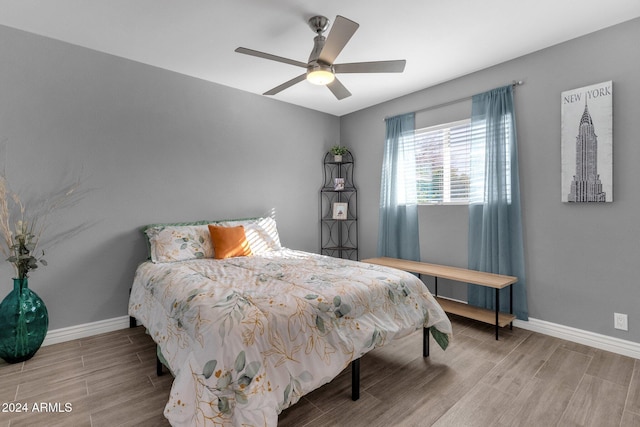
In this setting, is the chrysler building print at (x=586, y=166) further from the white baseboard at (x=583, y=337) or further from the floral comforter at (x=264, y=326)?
the floral comforter at (x=264, y=326)

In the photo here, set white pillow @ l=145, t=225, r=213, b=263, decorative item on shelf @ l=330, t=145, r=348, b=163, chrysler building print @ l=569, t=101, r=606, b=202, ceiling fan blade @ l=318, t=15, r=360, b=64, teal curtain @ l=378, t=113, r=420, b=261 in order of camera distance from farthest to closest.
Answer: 1. decorative item on shelf @ l=330, t=145, r=348, b=163
2. teal curtain @ l=378, t=113, r=420, b=261
3. white pillow @ l=145, t=225, r=213, b=263
4. chrysler building print @ l=569, t=101, r=606, b=202
5. ceiling fan blade @ l=318, t=15, r=360, b=64

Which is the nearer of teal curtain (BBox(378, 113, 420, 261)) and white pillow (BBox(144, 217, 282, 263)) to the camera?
white pillow (BBox(144, 217, 282, 263))

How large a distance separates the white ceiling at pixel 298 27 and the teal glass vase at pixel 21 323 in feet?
6.96

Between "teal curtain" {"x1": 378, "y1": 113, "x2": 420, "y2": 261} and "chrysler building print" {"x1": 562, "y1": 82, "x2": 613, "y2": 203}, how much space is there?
1573 mm

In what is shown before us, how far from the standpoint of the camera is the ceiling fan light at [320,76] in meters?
2.31

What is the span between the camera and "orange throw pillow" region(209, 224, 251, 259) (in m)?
3.12

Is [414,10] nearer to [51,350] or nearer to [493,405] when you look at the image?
[493,405]

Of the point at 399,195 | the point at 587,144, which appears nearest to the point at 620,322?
the point at 587,144

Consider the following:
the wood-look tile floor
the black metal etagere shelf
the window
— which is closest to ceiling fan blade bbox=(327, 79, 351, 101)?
the window

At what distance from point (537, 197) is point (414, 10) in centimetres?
203

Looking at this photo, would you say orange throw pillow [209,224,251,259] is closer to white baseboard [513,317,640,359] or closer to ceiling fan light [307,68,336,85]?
ceiling fan light [307,68,336,85]

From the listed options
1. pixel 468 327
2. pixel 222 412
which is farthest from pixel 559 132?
pixel 222 412

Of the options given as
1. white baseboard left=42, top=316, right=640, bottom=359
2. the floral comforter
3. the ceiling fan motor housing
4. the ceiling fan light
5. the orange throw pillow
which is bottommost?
white baseboard left=42, top=316, right=640, bottom=359

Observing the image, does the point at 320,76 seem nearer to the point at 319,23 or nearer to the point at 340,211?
the point at 319,23
